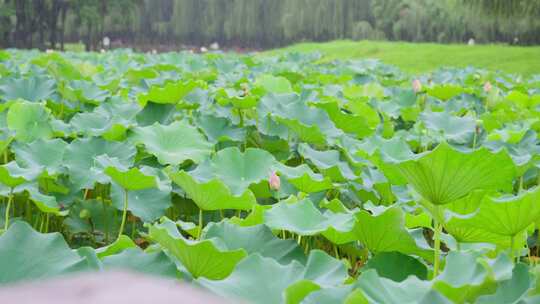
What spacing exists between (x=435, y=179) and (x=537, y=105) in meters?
2.78

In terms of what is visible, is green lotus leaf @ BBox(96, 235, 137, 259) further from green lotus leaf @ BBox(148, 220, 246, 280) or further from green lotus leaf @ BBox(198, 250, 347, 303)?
green lotus leaf @ BBox(198, 250, 347, 303)

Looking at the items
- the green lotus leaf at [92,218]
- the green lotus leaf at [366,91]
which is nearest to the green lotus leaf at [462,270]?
the green lotus leaf at [92,218]

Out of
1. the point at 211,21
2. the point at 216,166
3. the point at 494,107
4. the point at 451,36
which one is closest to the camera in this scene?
the point at 216,166

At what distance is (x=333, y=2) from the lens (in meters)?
30.9

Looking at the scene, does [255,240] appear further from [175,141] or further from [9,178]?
[175,141]

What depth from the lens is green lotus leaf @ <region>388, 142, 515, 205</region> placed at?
2.86ft

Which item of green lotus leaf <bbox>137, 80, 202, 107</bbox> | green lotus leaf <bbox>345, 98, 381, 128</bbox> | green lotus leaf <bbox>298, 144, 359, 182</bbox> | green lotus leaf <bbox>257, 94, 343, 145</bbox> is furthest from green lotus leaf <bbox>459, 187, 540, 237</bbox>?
green lotus leaf <bbox>345, 98, 381, 128</bbox>

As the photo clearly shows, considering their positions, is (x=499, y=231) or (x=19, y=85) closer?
(x=499, y=231)

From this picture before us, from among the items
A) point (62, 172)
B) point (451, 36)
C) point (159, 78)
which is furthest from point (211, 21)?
point (62, 172)

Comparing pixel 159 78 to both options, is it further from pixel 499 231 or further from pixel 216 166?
pixel 499 231

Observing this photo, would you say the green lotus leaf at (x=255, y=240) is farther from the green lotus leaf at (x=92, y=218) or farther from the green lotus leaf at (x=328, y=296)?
the green lotus leaf at (x=92, y=218)

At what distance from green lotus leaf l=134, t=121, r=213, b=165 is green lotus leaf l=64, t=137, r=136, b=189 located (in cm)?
5

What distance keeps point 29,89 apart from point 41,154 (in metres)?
0.99

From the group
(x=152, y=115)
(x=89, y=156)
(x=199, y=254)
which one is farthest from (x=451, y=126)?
(x=199, y=254)
